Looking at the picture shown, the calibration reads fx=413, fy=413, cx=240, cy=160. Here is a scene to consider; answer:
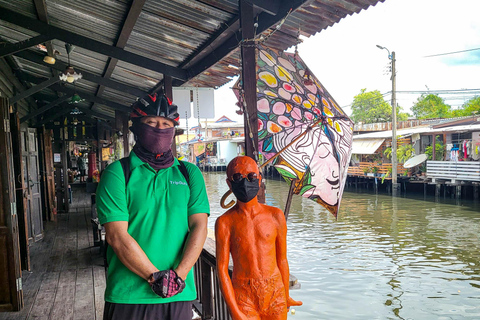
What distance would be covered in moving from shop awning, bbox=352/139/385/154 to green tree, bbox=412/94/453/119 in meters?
20.2

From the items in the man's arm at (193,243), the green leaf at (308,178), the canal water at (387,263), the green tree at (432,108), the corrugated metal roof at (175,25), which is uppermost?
the green tree at (432,108)

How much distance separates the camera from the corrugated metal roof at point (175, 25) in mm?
3492

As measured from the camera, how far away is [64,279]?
4.78m

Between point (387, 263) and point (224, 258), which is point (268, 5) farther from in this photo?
point (387, 263)

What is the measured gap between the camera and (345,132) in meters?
3.15

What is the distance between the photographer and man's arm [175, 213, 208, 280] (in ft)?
5.44

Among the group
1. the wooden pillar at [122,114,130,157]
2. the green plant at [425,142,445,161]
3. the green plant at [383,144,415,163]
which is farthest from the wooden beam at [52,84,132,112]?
the green plant at [383,144,415,163]

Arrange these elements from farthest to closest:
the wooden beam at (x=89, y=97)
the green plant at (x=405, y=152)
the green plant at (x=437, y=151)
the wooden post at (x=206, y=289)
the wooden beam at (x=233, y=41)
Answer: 1. the green plant at (x=405, y=152)
2. the green plant at (x=437, y=151)
3. the wooden beam at (x=89, y=97)
4. the wooden beam at (x=233, y=41)
5. the wooden post at (x=206, y=289)

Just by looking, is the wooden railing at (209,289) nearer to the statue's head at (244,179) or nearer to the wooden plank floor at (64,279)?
the statue's head at (244,179)

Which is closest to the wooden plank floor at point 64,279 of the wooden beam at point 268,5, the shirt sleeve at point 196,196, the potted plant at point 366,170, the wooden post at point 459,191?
the shirt sleeve at point 196,196

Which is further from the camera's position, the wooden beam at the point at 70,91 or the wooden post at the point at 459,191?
the wooden post at the point at 459,191

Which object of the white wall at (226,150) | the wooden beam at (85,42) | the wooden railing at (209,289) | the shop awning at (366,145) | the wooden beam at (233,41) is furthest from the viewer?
the white wall at (226,150)

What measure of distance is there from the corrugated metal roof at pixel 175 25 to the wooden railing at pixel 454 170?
1482 cm

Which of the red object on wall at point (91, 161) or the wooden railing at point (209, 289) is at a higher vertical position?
the red object on wall at point (91, 161)
